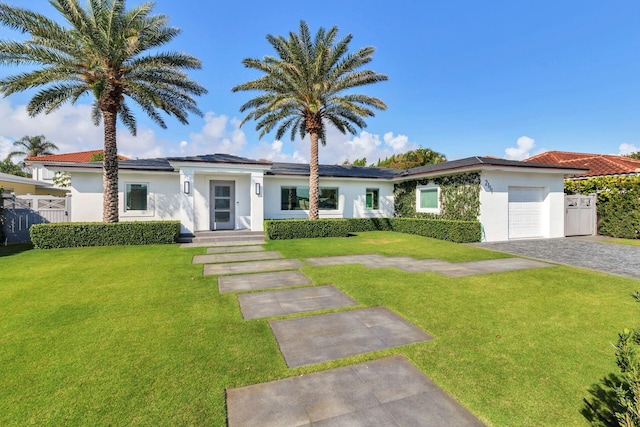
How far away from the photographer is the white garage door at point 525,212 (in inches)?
546

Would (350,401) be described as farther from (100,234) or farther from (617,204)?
(617,204)

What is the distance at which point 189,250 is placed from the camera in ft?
35.0

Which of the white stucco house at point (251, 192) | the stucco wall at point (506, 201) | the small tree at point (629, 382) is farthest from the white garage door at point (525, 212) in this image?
the small tree at point (629, 382)

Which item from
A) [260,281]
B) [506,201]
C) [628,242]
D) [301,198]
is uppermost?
A: [301,198]

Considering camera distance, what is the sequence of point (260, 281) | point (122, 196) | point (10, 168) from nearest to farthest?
point (260, 281) < point (122, 196) < point (10, 168)

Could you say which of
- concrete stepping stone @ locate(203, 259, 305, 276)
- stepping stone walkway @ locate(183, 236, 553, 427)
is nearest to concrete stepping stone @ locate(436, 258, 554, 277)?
stepping stone walkway @ locate(183, 236, 553, 427)

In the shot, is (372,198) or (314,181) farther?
(372,198)

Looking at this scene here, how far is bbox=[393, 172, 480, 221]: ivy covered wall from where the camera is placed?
13.3 meters

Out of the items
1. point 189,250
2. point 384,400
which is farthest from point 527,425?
point 189,250

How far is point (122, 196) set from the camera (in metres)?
14.6

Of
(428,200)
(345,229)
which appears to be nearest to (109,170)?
(345,229)

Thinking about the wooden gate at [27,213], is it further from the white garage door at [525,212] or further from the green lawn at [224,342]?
the white garage door at [525,212]

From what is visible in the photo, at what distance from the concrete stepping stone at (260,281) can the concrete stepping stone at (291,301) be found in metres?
Answer: 0.44

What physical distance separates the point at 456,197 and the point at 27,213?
→ 66.1 ft
